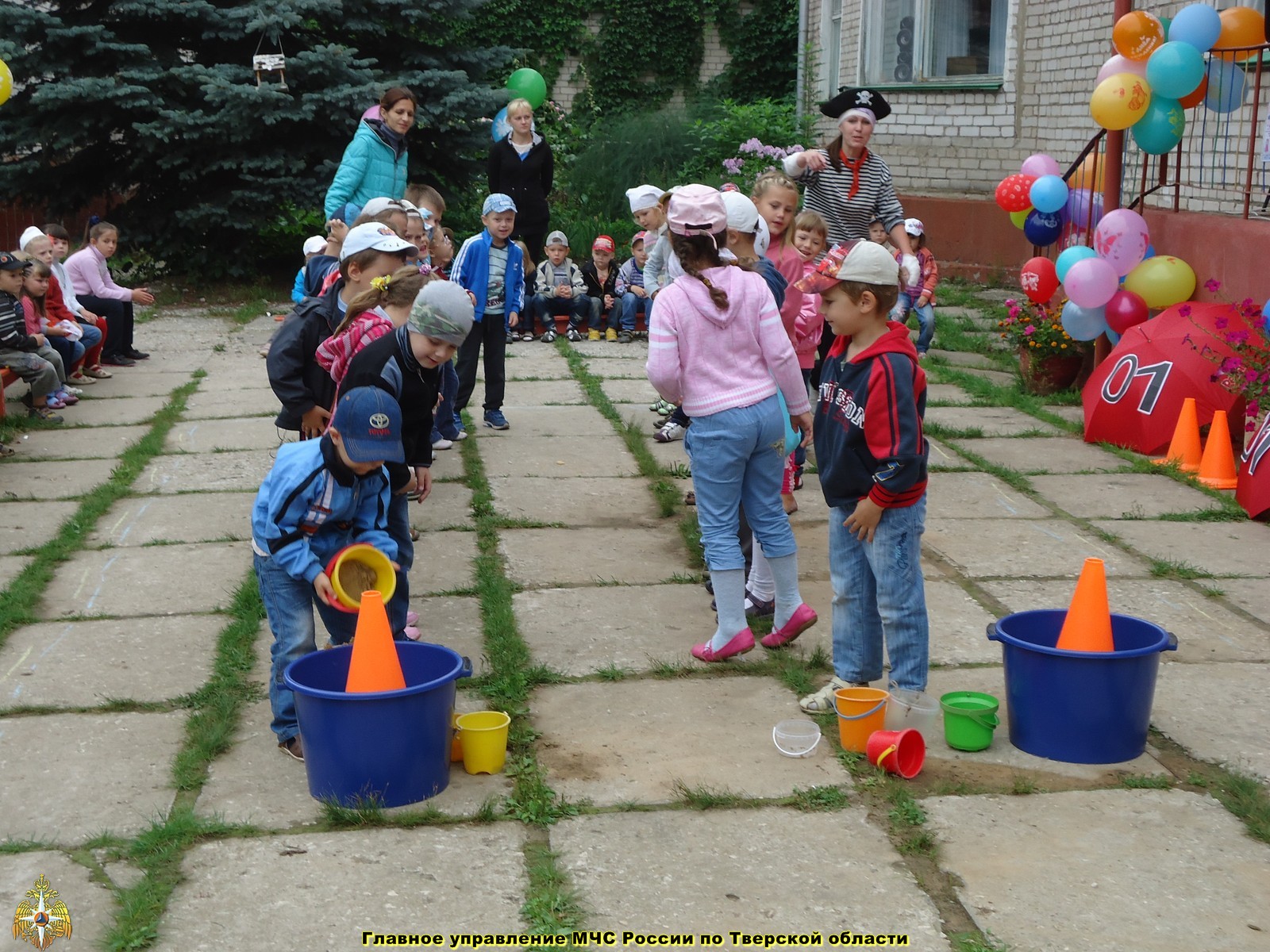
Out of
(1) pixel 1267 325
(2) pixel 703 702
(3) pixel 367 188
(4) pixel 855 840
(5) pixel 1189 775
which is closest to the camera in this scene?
(4) pixel 855 840

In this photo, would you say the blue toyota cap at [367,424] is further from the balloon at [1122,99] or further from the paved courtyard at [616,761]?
the balloon at [1122,99]

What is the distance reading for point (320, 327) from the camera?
5.19 meters

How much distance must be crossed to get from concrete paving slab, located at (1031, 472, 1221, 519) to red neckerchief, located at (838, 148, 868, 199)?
1925mm

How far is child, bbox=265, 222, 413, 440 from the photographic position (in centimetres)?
503

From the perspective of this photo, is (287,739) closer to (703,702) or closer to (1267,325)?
(703,702)

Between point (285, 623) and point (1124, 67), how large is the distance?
7.03 m

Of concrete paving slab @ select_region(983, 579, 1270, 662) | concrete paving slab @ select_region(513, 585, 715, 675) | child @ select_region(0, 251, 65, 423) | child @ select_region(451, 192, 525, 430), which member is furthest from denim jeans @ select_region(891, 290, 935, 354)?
child @ select_region(0, 251, 65, 423)

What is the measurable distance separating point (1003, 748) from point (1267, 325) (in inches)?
163

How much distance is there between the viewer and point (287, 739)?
3.95m

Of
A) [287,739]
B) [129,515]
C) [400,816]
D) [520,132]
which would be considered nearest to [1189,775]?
[400,816]

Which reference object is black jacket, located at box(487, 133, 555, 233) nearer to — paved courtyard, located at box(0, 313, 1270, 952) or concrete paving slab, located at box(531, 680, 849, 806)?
paved courtyard, located at box(0, 313, 1270, 952)

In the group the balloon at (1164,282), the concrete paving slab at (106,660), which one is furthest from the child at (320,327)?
the balloon at (1164,282)

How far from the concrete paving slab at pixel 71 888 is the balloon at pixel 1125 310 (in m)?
7.08

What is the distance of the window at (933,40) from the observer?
14.7 m
